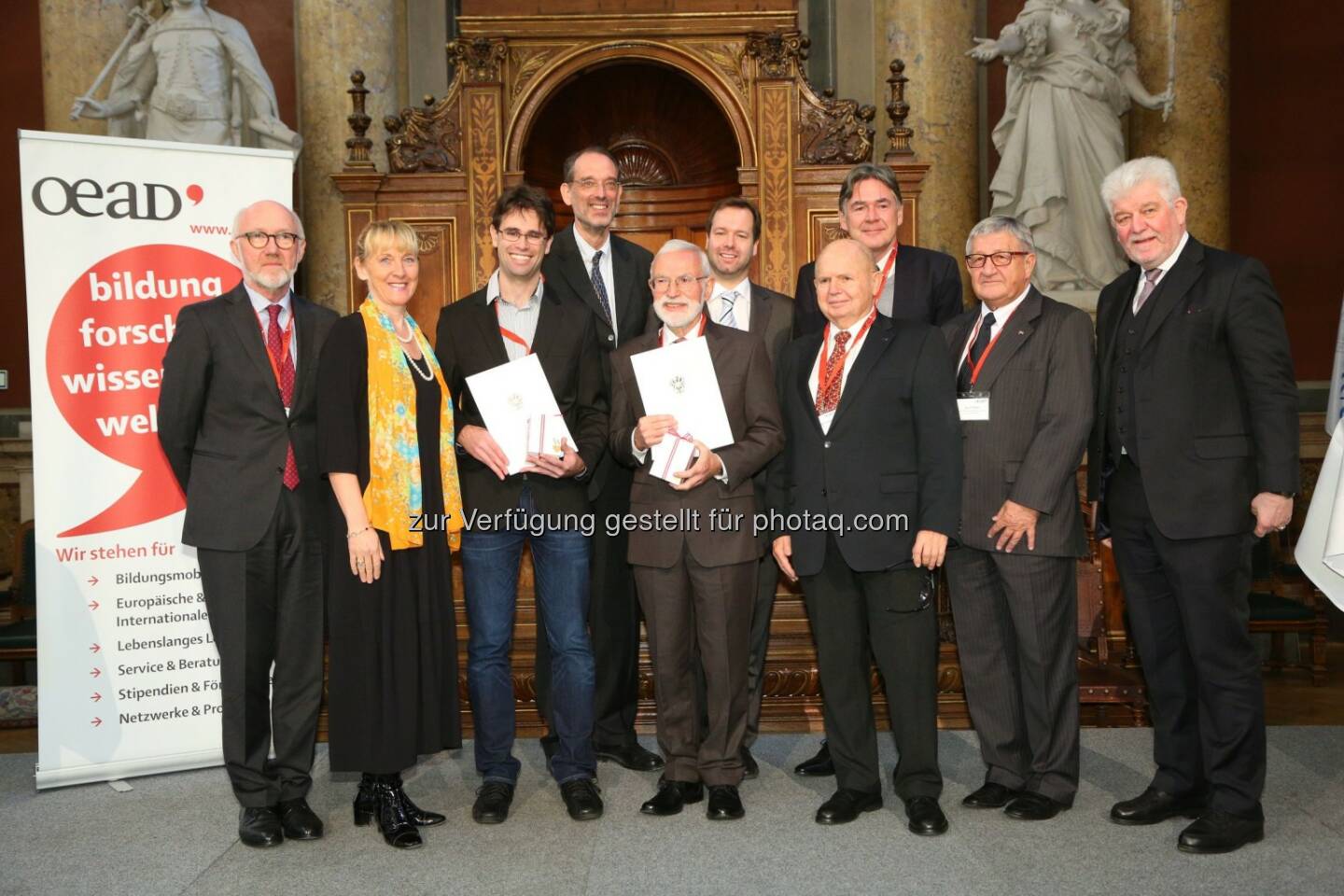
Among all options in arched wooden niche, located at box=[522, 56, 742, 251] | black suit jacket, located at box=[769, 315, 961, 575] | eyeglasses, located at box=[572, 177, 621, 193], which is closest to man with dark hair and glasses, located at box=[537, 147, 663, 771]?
eyeglasses, located at box=[572, 177, 621, 193]

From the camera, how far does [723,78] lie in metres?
5.83

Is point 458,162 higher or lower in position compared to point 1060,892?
higher

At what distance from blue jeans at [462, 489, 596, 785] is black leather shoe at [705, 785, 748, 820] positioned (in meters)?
0.38

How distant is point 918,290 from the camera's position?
3752 millimetres

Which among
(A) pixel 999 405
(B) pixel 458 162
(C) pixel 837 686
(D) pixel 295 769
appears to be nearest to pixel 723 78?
(B) pixel 458 162

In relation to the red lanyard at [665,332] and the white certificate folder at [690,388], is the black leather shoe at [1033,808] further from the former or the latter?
the red lanyard at [665,332]

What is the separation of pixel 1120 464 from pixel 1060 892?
3.87 ft

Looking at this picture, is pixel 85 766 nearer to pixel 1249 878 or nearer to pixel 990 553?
pixel 990 553

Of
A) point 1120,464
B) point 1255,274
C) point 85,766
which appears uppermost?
point 1255,274

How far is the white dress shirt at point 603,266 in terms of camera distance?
3.84 meters

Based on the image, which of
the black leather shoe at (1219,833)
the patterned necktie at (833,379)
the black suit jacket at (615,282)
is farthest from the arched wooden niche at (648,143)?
the black leather shoe at (1219,833)

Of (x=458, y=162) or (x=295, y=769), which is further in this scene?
(x=458, y=162)

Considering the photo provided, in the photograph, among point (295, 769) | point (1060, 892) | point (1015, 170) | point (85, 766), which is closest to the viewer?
point (1060, 892)

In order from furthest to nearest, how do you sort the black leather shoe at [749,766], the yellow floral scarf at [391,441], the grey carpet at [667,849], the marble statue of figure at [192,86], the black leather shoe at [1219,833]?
1. the marble statue of figure at [192,86]
2. the black leather shoe at [749,766]
3. the yellow floral scarf at [391,441]
4. the black leather shoe at [1219,833]
5. the grey carpet at [667,849]
